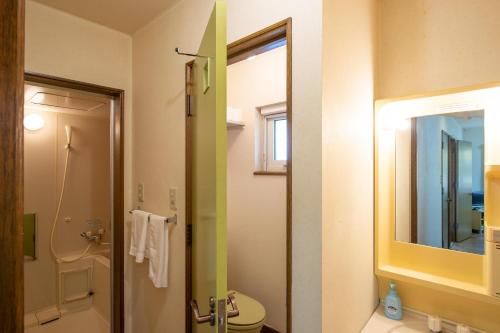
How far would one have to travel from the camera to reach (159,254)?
59.4 inches

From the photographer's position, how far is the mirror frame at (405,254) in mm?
1080

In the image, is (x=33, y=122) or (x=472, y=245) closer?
(x=472, y=245)

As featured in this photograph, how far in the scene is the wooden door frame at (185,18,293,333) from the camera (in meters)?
0.96

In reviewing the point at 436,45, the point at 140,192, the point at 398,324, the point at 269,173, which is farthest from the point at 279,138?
the point at 398,324

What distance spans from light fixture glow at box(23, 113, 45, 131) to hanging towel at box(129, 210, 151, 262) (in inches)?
61.7

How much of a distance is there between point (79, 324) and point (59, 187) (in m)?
1.32

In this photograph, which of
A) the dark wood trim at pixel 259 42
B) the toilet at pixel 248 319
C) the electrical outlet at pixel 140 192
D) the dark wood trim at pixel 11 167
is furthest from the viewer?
the electrical outlet at pixel 140 192

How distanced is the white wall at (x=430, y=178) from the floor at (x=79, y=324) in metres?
2.56

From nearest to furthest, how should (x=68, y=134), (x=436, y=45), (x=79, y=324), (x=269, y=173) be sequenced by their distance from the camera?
(x=436, y=45)
(x=269, y=173)
(x=79, y=324)
(x=68, y=134)

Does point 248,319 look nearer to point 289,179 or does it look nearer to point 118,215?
point 118,215

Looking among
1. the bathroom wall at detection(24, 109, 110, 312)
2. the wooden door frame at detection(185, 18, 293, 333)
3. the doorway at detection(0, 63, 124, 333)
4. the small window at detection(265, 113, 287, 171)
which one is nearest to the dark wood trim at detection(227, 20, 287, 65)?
the wooden door frame at detection(185, 18, 293, 333)

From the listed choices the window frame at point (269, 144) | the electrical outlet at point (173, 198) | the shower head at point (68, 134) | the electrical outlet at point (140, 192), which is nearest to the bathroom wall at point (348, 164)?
the electrical outlet at point (173, 198)

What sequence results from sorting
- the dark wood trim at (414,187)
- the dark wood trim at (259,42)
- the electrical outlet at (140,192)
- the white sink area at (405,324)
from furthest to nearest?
the electrical outlet at (140,192) → the dark wood trim at (414,187) → the white sink area at (405,324) → the dark wood trim at (259,42)

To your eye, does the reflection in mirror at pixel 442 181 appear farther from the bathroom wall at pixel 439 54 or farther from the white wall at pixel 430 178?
the bathroom wall at pixel 439 54
